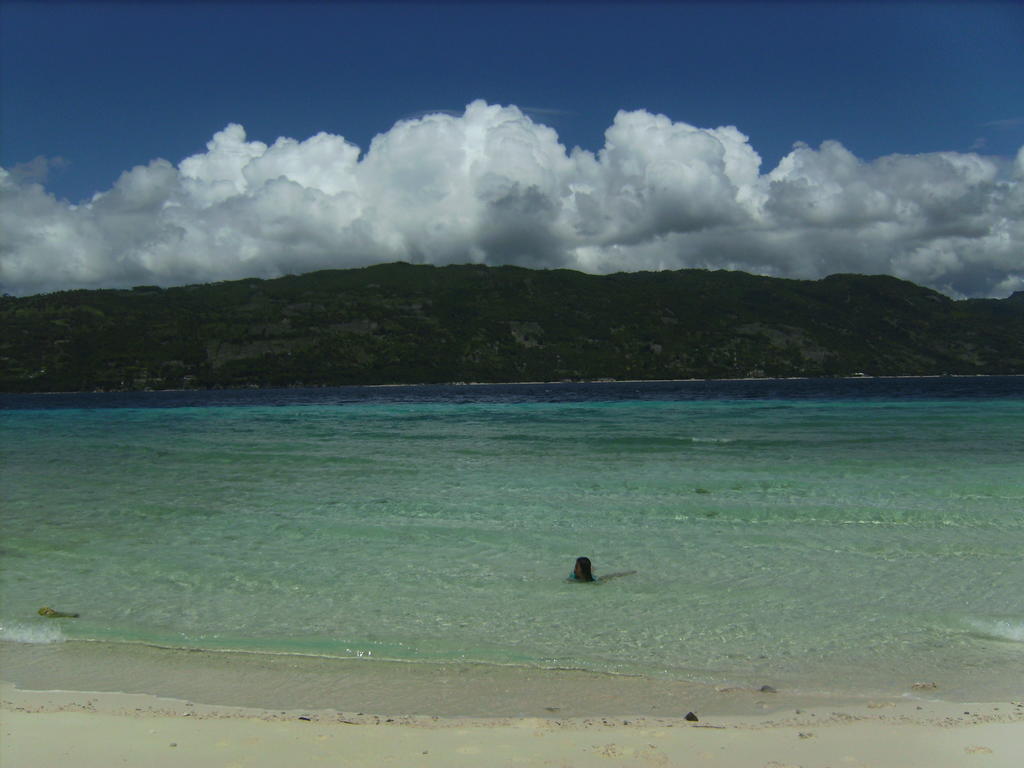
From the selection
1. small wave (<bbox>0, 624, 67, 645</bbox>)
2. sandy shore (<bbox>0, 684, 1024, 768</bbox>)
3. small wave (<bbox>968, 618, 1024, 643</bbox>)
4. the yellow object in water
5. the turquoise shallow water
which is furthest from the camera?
the yellow object in water

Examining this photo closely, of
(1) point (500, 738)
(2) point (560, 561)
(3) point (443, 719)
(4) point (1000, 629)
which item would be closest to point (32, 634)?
(3) point (443, 719)

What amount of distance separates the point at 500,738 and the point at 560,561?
6.07 meters

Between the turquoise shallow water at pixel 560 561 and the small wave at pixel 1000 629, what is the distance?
0.03 meters

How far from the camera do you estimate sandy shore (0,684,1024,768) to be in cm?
550

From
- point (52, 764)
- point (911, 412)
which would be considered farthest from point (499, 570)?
point (911, 412)

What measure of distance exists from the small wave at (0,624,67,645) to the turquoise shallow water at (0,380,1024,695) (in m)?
0.04

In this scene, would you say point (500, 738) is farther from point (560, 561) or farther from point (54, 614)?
point (54, 614)

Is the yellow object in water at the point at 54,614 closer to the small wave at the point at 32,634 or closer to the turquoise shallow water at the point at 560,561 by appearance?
the turquoise shallow water at the point at 560,561

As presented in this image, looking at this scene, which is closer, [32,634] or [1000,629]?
[1000,629]

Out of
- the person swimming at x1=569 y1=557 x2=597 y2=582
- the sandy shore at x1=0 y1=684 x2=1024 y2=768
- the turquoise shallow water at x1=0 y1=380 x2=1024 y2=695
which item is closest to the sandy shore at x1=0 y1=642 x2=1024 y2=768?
the sandy shore at x1=0 y1=684 x2=1024 y2=768

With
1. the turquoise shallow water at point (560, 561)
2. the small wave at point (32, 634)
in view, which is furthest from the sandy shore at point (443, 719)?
the small wave at point (32, 634)

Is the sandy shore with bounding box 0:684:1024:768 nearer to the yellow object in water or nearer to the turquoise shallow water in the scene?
the turquoise shallow water

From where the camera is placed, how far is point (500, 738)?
594 cm

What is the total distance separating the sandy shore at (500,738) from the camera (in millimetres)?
5496
